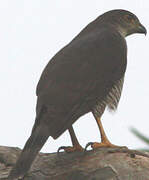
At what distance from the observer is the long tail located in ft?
16.7

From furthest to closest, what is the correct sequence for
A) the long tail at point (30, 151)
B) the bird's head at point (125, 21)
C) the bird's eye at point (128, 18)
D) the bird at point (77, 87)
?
the bird's eye at point (128, 18)
the bird's head at point (125, 21)
the bird at point (77, 87)
the long tail at point (30, 151)

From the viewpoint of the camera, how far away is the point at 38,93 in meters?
6.14

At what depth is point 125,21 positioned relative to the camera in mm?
7938

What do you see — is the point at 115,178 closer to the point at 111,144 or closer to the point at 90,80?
the point at 111,144

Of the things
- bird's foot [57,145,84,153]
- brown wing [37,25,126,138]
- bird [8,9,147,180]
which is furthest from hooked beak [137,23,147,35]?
bird's foot [57,145,84,153]

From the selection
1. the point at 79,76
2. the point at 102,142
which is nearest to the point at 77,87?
the point at 79,76

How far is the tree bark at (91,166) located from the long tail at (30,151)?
278mm

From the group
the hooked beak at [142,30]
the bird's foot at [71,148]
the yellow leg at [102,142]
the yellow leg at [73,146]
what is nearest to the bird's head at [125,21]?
the hooked beak at [142,30]

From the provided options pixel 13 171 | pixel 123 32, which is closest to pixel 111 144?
pixel 13 171

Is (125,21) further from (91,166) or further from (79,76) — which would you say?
(91,166)

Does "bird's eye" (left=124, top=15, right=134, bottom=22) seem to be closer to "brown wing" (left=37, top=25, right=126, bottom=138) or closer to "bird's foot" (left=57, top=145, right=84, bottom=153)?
"brown wing" (left=37, top=25, right=126, bottom=138)

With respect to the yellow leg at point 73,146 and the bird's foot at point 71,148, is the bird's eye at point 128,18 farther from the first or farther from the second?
the bird's foot at point 71,148

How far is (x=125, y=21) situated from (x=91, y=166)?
324 centimetres

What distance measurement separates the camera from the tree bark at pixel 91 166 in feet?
17.0
